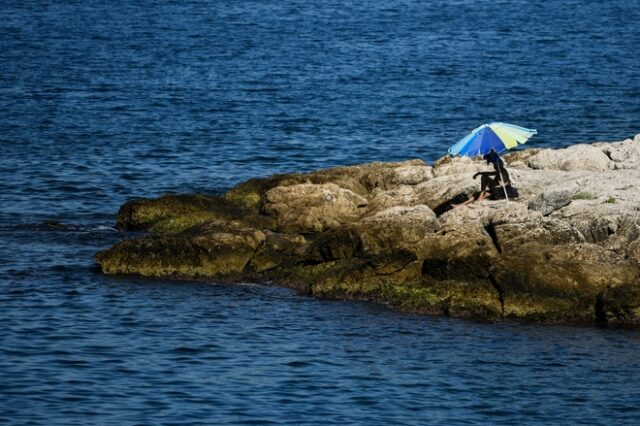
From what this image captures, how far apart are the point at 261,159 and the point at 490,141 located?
1763 centimetres

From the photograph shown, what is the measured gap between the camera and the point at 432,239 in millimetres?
31938

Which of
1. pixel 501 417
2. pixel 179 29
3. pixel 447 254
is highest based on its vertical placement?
pixel 179 29

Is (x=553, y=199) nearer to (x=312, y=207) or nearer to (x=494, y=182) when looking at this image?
(x=494, y=182)

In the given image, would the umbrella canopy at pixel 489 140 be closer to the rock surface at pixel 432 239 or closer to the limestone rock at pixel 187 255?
the rock surface at pixel 432 239

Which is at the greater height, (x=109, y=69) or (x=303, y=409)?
(x=109, y=69)

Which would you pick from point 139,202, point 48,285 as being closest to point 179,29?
point 139,202

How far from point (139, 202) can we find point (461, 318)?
12.2m

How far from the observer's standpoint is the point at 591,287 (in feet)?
98.9

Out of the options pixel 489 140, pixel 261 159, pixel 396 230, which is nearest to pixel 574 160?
pixel 489 140

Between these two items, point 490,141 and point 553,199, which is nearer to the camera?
point 553,199

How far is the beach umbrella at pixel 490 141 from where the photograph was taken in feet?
112

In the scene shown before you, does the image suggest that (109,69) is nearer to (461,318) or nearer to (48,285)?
(48,285)

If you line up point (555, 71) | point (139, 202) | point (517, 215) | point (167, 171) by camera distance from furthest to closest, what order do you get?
point (555, 71)
point (167, 171)
point (139, 202)
point (517, 215)

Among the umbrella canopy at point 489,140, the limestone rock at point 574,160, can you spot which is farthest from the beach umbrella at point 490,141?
the limestone rock at point 574,160
